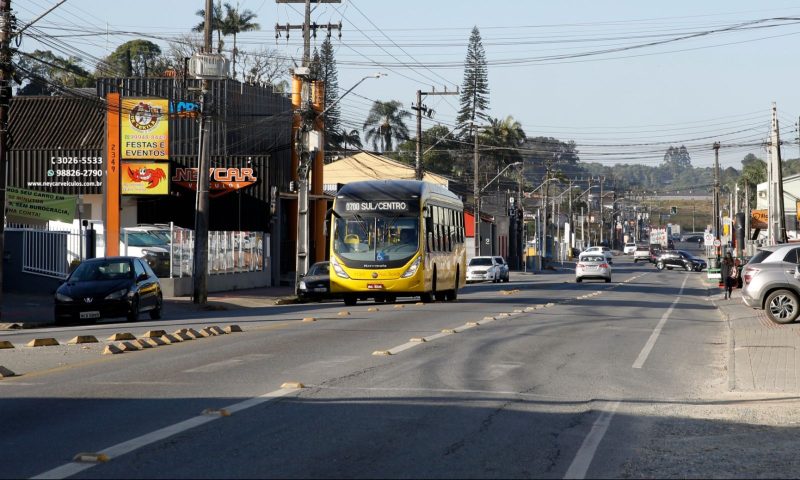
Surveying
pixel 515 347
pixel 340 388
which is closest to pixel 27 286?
pixel 515 347

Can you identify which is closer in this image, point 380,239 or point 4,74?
point 4,74

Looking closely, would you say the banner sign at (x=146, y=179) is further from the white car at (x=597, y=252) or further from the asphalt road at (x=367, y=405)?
the asphalt road at (x=367, y=405)

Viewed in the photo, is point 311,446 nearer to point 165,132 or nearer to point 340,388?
point 340,388

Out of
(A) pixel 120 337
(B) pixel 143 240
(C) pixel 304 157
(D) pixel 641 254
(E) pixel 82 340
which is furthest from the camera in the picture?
(D) pixel 641 254

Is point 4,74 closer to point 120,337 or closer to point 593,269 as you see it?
point 120,337

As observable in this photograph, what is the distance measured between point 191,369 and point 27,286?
79.5 feet

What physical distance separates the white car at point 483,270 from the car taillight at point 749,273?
36.8 m

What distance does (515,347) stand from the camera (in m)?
19.3

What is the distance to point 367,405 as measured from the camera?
1172cm

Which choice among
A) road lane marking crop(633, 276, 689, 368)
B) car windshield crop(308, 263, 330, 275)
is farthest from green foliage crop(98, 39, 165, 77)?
road lane marking crop(633, 276, 689, 368)

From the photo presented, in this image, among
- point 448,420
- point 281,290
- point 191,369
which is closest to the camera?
point 448,420

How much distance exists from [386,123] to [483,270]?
47.4 metres

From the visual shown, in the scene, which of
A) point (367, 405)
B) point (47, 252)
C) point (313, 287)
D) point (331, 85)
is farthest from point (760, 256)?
point (331, 85)

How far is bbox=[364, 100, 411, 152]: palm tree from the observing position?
109 meters
